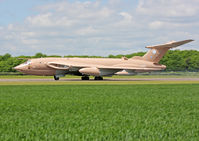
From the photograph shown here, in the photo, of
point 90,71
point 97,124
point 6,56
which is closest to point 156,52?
point 90,71

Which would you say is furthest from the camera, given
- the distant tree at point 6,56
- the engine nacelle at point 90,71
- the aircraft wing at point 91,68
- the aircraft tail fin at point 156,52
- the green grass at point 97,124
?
the distant tree at point 6,56

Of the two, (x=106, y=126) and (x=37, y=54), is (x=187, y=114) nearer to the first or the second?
(x=106, y=126)

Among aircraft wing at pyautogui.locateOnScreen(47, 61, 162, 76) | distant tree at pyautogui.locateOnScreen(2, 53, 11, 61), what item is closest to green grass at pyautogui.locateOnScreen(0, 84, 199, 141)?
aircraft wing at pyautogui.locateOnScreen(47, 61, 162, 76)

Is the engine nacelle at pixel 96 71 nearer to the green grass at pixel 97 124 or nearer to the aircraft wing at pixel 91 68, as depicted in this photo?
the aircraft wing at pixel 91 68

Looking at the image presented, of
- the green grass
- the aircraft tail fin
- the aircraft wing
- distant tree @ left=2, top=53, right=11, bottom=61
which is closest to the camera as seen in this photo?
the green grass

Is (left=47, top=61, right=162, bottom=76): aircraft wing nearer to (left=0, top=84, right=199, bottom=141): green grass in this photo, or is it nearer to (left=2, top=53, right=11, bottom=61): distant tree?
(left=0, top=84, right=199, bottom=141): green grass

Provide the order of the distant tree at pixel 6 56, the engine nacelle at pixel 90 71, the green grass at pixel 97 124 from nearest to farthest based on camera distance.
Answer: the green grass at pixel 97 124 < the engine nacelle at pixel 90 71 < the distant tree at pixel 6 56

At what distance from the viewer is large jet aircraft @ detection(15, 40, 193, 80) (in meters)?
49.2

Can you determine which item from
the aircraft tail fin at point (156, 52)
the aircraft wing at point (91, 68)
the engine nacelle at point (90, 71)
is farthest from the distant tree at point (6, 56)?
the engine nacelle at point (90, 71)

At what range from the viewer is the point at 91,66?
167 ft

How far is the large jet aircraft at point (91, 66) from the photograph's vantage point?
4916 cm

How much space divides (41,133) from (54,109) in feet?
16.3

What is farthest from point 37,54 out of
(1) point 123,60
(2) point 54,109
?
(2) point 54,109

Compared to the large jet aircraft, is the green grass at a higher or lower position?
lower
